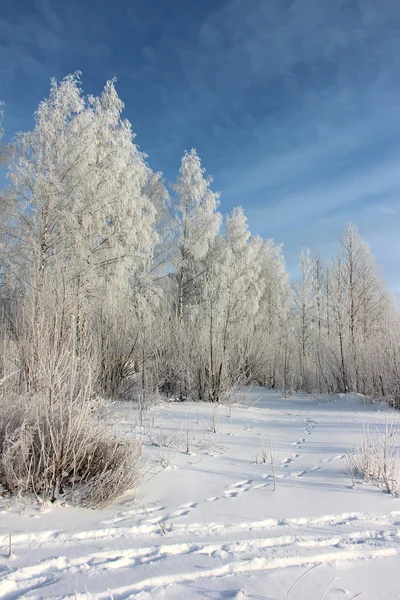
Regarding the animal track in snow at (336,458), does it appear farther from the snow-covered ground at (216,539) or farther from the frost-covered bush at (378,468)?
the frost-covered bush at (378,468)

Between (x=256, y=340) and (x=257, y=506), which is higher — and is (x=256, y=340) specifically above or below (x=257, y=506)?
above

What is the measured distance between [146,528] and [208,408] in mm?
5938

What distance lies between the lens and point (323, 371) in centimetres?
1515

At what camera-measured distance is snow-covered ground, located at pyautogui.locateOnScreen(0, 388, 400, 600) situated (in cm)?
202

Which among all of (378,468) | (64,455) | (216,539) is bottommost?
(216,539)

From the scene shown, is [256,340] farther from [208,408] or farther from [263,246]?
[263,246]

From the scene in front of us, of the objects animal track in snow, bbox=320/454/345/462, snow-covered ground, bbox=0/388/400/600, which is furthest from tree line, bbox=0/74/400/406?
animal track in snow, bbox=320/454/345/462

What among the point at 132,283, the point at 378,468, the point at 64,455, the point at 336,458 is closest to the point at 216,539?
the point at 64,455

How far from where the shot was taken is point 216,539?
2584mm

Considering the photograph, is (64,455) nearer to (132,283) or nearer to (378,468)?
(378,468)

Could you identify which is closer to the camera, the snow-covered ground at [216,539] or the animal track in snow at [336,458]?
the snow-covered ground at [216,539]

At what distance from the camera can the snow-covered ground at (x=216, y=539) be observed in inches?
79.5

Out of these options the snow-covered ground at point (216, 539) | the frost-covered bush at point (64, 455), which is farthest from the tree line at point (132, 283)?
the snow-covered ground at point (216, 539)

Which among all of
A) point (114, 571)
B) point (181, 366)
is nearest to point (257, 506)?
point (114, 571)
